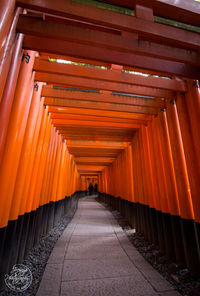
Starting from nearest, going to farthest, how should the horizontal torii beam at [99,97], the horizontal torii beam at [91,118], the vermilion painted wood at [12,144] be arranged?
the vermilion painted wood at [12,144] < the horizontal torii beam at [99,97] < the horizontal torii beam at [91,118]

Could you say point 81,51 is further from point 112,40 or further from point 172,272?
point 172,272

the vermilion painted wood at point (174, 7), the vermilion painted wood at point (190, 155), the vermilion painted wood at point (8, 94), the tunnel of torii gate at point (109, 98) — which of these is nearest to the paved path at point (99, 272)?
the tunnel of torii gate at point (109, 98)

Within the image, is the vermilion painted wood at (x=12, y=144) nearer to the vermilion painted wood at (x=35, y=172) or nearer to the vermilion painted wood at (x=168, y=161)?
the vermilion painted wood at (x=35, y=172)

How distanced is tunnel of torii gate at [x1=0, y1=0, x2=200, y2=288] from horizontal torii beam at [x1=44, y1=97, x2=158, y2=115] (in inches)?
1.1

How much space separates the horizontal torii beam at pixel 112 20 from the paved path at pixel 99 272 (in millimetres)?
4040

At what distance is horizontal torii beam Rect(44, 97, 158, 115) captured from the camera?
4.21 metres

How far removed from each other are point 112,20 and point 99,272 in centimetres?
441

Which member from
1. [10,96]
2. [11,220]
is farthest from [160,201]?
[10,96]

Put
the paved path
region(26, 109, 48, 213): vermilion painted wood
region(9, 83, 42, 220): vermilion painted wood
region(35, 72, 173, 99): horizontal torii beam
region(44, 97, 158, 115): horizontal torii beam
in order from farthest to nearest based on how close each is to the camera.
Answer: region(44, 97, 158, 115): horizontal torii beam, region(26, 109, 48, 213): vermilion painted wood, region(35, 72, 173, 99): horizontal torii beam, region(9, 83, 42, 220): vermilion painted wood, the paved path

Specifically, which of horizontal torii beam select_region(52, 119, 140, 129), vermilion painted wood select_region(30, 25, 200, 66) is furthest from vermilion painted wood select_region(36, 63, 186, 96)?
horizontal torii beam select_region(52, 119, 140, 129)

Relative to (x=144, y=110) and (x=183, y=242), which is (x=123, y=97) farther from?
(x=183, y=242)

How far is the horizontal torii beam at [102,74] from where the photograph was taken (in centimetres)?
296

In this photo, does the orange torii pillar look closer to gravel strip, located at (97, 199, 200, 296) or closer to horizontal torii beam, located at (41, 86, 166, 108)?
horizontal torii beam, located at (41, 86, 166, 108)

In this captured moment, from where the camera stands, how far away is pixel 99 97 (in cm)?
404
